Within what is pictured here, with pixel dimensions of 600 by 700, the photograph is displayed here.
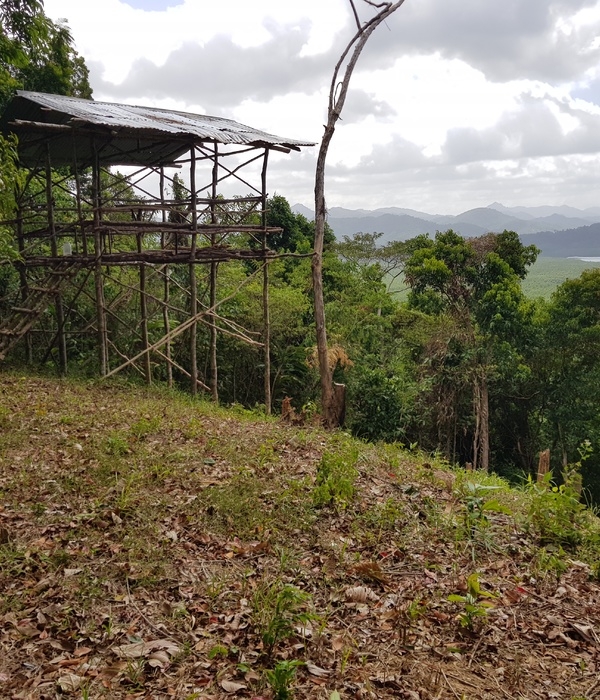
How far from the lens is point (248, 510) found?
572 centimetres

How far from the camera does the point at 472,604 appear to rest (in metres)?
4.21

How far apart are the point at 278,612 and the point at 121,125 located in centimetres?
929

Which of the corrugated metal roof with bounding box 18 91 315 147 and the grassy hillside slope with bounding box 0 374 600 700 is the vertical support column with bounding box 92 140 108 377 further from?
the grassy hillside slope with bounding box 0 374 600 700

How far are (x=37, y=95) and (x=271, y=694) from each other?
12.3 m

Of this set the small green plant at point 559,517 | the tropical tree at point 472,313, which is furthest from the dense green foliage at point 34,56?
the tropical tree at point 472,313

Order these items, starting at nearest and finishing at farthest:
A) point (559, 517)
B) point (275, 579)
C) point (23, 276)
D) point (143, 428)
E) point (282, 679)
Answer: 1. point (282, 679)
2. point (275, 579)
3. point (559, 517)
4. point (143, 428)
5. point (23, 276)

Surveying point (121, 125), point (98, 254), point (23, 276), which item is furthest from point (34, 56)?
point (23, 276)

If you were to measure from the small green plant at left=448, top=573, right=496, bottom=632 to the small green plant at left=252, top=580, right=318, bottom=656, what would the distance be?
1009 mm

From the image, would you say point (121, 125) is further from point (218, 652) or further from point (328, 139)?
point (218, 652)

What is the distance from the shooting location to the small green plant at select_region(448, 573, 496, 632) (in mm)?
4039

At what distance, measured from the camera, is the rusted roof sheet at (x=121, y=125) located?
35.3 feet

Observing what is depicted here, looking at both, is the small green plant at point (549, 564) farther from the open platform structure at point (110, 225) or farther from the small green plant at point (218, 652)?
the open platform structure at point (110, 225)

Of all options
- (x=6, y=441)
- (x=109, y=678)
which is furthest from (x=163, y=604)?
Result: (x=6, y=441)

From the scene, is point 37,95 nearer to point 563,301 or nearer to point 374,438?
point 374,438
